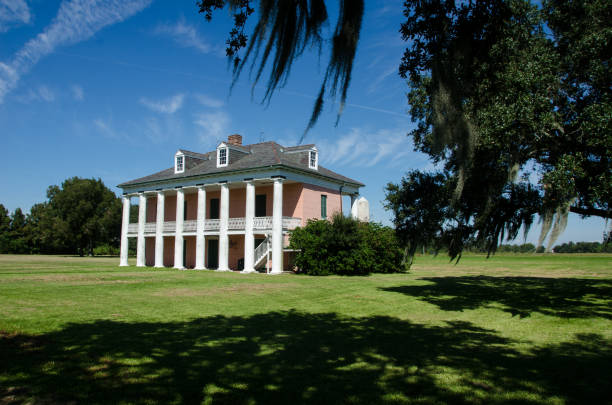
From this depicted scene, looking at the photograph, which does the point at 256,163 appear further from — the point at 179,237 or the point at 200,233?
the point at 179,237

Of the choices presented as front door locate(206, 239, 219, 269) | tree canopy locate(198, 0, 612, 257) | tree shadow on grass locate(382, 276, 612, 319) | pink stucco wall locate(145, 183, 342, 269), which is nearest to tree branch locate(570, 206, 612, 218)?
tree canopy locate(198, 0, 612, 257)

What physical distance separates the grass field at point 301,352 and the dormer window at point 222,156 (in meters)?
18.3

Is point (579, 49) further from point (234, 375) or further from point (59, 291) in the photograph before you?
point (59, 291)

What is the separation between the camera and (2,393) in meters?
3.92

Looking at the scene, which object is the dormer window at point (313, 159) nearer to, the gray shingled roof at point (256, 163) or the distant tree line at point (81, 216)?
the gray shingled roof at point (256, 163)

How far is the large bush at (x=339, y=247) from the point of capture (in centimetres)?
2356

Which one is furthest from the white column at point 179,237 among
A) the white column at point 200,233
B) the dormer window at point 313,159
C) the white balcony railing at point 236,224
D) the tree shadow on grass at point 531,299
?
the tree shadow on grass at point 531,299

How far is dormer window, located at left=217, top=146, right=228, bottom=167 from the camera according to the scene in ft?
93.4

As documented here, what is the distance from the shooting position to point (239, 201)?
29.9m

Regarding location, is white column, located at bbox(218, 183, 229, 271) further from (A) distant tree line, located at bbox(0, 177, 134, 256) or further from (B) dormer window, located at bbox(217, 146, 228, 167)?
(A) distant tree line, located at bbox(0, 177, 134, 256)

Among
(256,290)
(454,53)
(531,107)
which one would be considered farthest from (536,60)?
(256,290)

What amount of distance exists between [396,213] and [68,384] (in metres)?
10.7

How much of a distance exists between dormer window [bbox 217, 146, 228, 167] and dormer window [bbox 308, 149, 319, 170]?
580 cm

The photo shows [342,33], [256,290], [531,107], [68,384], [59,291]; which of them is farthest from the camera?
[256,290]
